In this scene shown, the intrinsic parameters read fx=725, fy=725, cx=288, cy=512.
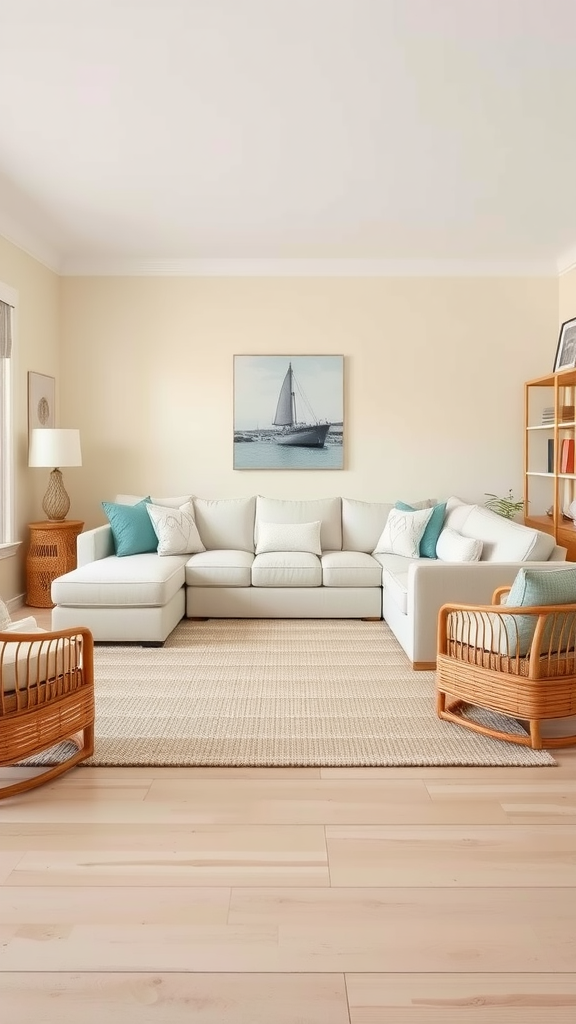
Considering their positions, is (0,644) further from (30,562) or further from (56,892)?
(30,562)

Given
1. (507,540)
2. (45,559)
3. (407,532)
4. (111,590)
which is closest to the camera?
(507,540)

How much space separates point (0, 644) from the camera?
2.81m

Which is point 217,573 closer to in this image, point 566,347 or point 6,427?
point 6,427

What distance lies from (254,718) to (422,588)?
1.29 m

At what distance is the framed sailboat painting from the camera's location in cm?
640

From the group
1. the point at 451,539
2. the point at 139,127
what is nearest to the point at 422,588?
the point at 451,539

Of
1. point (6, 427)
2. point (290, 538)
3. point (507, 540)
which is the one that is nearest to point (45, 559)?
point (6, 427)

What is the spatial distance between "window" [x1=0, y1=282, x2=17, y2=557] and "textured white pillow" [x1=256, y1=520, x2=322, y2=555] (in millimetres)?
1933

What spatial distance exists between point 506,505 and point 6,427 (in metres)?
4.11

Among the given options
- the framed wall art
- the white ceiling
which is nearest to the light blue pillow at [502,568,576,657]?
the white ceiling

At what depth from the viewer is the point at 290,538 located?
570 cm

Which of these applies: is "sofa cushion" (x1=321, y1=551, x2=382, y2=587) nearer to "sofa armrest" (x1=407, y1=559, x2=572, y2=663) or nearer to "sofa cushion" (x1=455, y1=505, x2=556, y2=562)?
"sofa cushion" (x1=455, y1=505, x2=556, y2=562)

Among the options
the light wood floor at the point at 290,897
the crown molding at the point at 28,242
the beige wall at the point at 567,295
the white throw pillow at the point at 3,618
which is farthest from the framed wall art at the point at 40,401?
the beige wall at the point at 567,295

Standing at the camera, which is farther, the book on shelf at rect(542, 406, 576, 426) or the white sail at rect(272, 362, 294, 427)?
the white sail at rect(272, 362, 294, 427)
